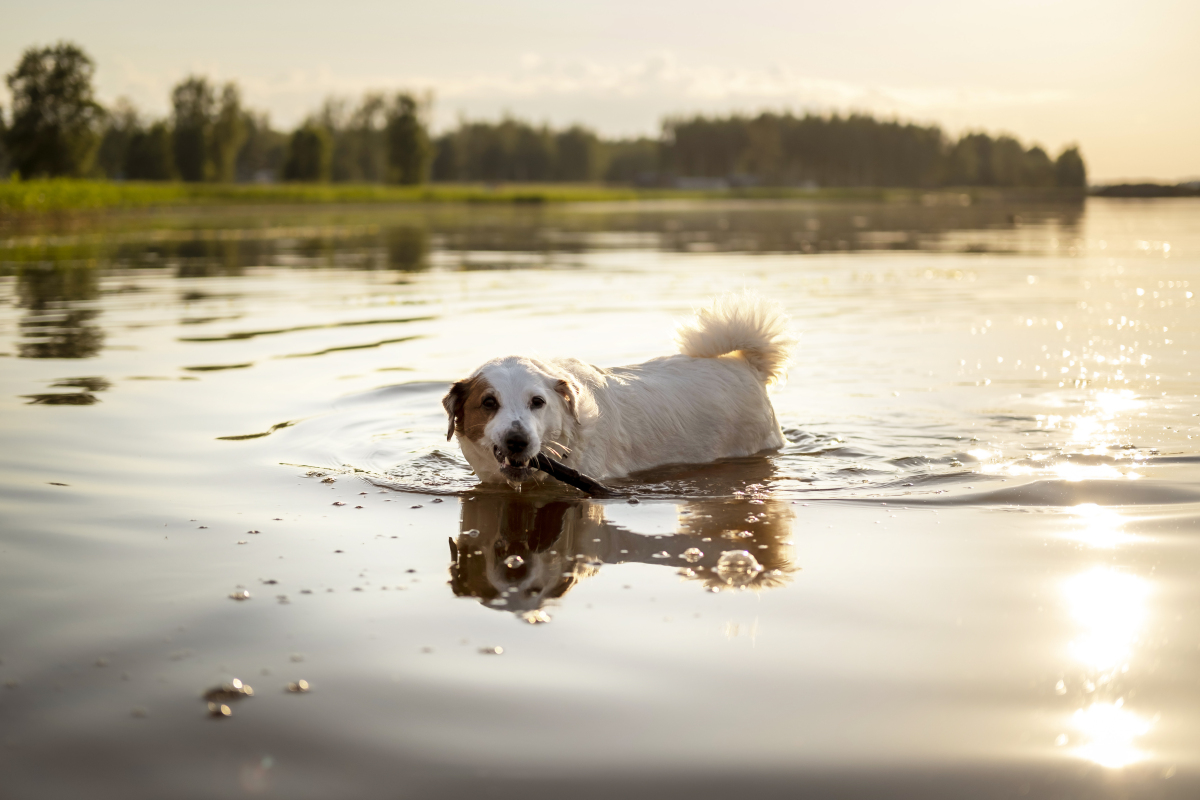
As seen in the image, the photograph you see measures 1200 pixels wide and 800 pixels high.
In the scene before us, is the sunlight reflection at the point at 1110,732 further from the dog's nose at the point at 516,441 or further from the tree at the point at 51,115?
the tree at the point at 51,115

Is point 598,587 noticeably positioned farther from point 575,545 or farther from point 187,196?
point 187,196

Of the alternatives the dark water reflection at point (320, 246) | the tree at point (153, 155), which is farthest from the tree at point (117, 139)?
the dark water reflection at point (320, 246)

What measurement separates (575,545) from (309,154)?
453 ft

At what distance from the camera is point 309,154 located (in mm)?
136000

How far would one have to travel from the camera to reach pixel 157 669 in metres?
4.80

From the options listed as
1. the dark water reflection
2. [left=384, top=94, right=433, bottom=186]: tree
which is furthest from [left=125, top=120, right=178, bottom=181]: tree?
the dark water reflection

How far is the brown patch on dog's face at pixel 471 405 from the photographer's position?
7.62 m

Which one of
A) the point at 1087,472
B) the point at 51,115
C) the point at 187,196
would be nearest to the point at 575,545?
the point at 1087,472

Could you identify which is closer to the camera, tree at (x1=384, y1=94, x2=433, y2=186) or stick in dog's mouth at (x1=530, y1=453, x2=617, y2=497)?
stick in dog's mouth at (x1=530, y1=453, x2=617, y2=497)

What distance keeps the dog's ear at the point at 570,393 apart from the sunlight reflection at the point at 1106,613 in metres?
3.62

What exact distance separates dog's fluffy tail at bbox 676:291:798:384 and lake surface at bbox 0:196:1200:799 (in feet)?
2.51

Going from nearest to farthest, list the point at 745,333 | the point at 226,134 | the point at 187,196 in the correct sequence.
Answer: the point at 745,333
the point at 187,196
the point at 226,134

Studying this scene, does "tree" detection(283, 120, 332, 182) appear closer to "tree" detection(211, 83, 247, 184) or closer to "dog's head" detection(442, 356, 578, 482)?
"tree" detection(211, 83, 247, 184)

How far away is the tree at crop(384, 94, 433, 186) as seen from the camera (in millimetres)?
137625
